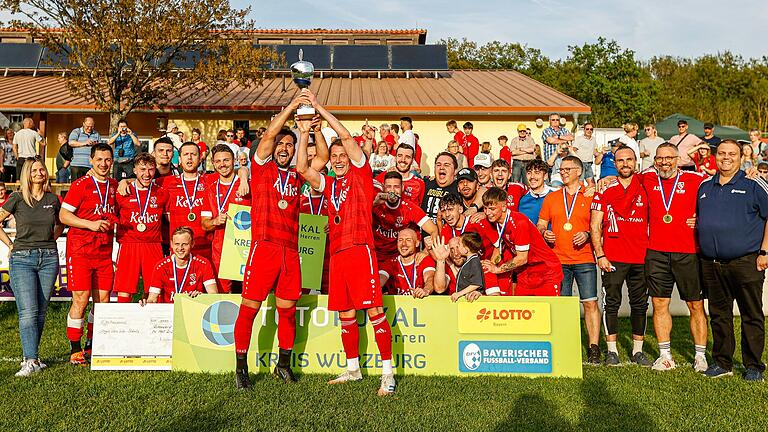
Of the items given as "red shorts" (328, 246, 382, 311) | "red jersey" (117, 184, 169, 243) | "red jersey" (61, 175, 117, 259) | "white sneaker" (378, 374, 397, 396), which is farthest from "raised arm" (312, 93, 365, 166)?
"red jersey" (61, 175, 117, 259)

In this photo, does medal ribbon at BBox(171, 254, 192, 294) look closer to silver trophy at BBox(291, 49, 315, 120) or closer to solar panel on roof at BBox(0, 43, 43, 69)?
silver trophy at BBox(291, 49, 315, 120)

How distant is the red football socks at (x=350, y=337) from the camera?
20.5 ft

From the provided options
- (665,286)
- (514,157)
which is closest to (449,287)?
(665,286)

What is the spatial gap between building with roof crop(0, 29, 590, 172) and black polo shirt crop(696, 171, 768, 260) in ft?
44.6

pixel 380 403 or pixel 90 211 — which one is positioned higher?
pixel 90 211

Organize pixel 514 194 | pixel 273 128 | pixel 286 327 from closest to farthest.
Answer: pixel 273 128, pixel 286 327, pixel 514 194

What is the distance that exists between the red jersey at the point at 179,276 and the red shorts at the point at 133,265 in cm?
17

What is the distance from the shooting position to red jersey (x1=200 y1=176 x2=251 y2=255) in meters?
7.51

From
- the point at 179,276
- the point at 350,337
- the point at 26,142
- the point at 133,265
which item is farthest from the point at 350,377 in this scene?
the point at 26,142

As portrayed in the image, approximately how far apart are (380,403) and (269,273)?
1.56m

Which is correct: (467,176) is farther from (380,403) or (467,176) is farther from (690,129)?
(690,129)

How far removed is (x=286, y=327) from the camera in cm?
641

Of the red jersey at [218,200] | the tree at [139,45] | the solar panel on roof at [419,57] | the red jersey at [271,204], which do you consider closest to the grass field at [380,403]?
the red jersey at [271,204]

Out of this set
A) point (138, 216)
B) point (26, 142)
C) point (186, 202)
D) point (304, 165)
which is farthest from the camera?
point (26, 142)
